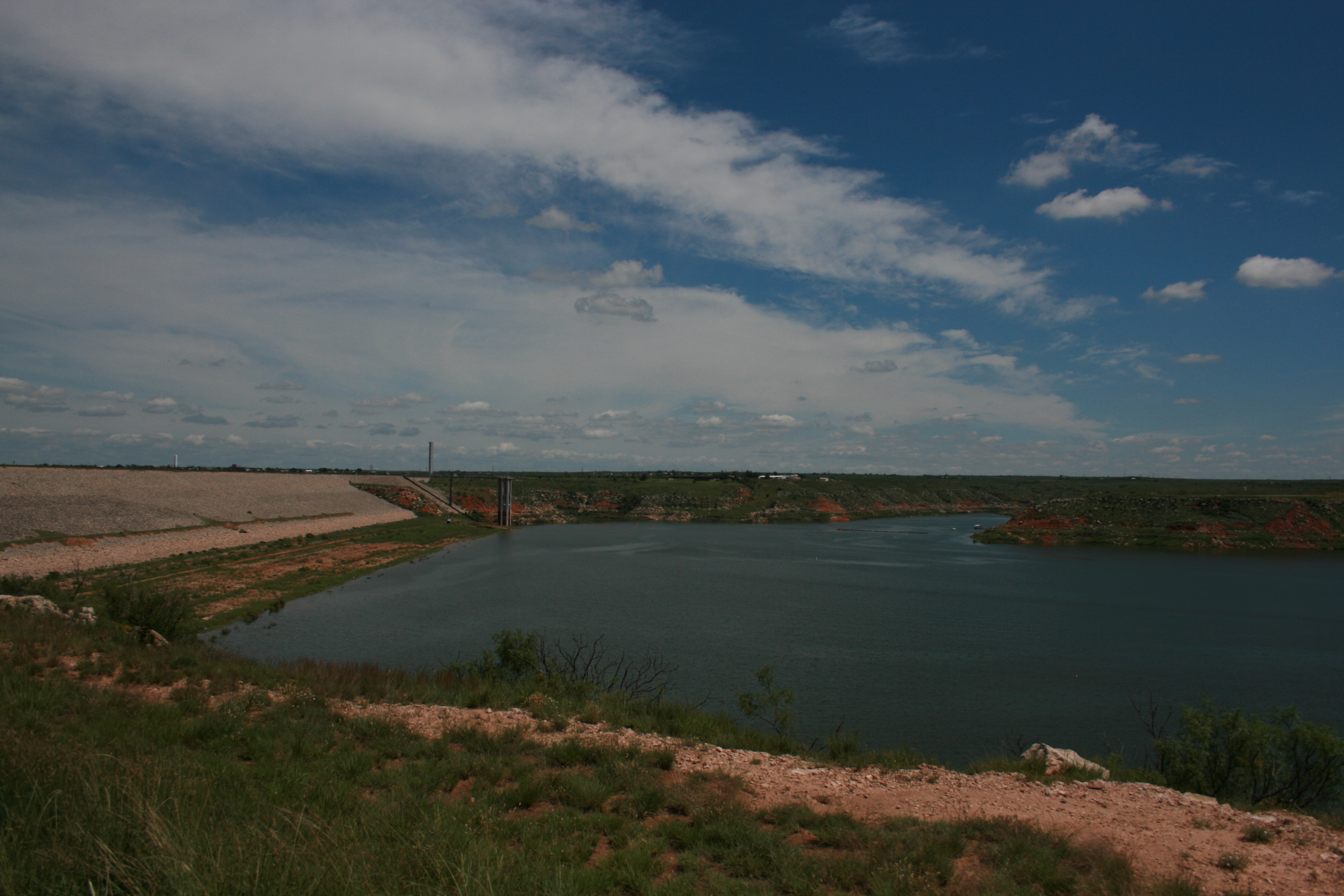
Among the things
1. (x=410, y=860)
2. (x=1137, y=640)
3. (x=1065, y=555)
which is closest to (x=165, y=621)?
(x=410, y=860)

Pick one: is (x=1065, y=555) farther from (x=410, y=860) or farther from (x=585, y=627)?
(x=410, y=860)

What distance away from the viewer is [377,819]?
17.9 feet

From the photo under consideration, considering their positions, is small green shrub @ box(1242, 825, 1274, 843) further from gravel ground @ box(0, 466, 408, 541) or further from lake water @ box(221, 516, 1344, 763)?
gravel ground @ box(0, 466, 408, 541)

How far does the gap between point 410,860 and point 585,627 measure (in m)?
22.1

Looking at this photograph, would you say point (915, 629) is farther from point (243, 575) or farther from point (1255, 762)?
point (243, 575)

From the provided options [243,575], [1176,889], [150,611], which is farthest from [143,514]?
[1176,889]

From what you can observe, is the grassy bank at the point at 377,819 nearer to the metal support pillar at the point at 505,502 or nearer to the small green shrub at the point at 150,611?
the small green shrub at the point at 150,611

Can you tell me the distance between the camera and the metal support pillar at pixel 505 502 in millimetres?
81312

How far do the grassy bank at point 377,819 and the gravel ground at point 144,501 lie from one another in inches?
1338

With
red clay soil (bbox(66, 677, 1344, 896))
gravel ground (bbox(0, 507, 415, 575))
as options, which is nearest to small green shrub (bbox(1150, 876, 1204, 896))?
red clay soil (bbox(66, 677, 1344, 896))

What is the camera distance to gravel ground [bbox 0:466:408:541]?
36625mm

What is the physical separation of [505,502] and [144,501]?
126ft

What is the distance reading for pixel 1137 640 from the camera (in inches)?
1040

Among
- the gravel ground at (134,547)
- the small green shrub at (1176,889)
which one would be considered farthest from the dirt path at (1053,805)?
the gravel ground at (134,547)
